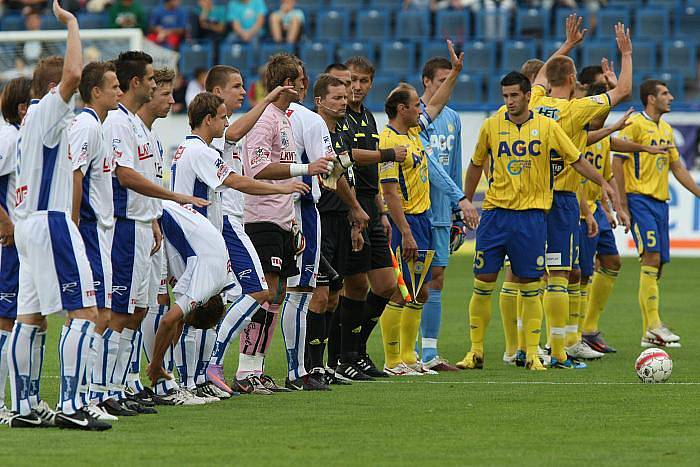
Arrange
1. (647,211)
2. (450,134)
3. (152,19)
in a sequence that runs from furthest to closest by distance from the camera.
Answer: (152,19) → (647,211) → (450,134)

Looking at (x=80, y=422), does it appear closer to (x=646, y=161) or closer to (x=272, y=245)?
(x=272, y=245)

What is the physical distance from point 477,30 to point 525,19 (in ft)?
3.34

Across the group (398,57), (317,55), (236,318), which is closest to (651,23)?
(398,57)

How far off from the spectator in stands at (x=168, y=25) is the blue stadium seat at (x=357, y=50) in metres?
3.46

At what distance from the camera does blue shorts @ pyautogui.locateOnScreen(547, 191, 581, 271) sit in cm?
1162

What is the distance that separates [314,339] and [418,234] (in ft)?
4.95

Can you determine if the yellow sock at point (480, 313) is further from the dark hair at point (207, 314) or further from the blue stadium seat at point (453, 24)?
the blue stadium seat at point (453, 24)

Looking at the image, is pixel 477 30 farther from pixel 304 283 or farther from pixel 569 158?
pixel 304 283

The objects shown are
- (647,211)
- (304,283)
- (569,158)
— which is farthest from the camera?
(647,211)

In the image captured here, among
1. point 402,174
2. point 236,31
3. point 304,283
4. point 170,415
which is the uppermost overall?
point 236,31

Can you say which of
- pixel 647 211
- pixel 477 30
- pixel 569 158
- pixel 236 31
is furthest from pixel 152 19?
pixel 569 158

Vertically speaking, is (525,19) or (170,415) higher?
(525,19)

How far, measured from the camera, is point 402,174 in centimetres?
1110

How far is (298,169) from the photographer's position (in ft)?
30.5
